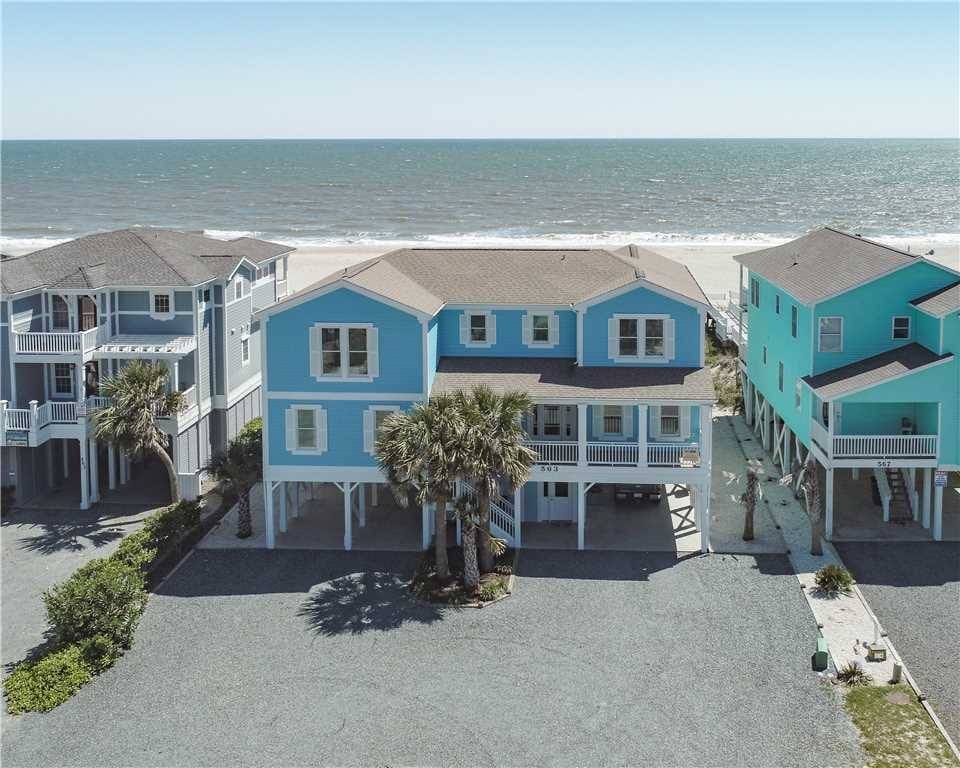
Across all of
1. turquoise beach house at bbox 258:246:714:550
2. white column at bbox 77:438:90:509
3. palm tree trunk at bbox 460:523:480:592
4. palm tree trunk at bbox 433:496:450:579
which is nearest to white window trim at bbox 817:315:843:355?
turquoise beach house at bbox 258:246:714:550

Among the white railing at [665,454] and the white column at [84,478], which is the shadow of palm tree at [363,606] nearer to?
the white railing at [665,454]

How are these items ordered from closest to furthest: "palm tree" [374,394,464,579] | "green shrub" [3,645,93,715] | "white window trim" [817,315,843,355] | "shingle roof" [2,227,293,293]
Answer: "green shrub" [3,645,93,715], "palm tree" [374,394,464,579], "white window trim" [817,315,843,355], "shingle roof" [2,227,293,293]

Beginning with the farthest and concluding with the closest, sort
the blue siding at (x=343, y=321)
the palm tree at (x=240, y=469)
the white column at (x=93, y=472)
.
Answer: the white column at (x=93, y=472)
the palm tree at (x=240, y=469)
the blue siding at (x=343, y=321)

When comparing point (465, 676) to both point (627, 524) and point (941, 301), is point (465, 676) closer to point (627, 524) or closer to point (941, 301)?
point (627, 524)

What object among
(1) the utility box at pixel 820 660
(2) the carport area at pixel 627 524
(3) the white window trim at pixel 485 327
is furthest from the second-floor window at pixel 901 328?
(1) the utility box at pixel 820 660

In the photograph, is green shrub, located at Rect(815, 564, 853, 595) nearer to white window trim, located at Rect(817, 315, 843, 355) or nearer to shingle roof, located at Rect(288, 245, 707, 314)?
white window trim, located at Rect(817, 315, 843, 355)

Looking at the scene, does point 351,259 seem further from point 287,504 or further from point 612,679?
point 612,679
